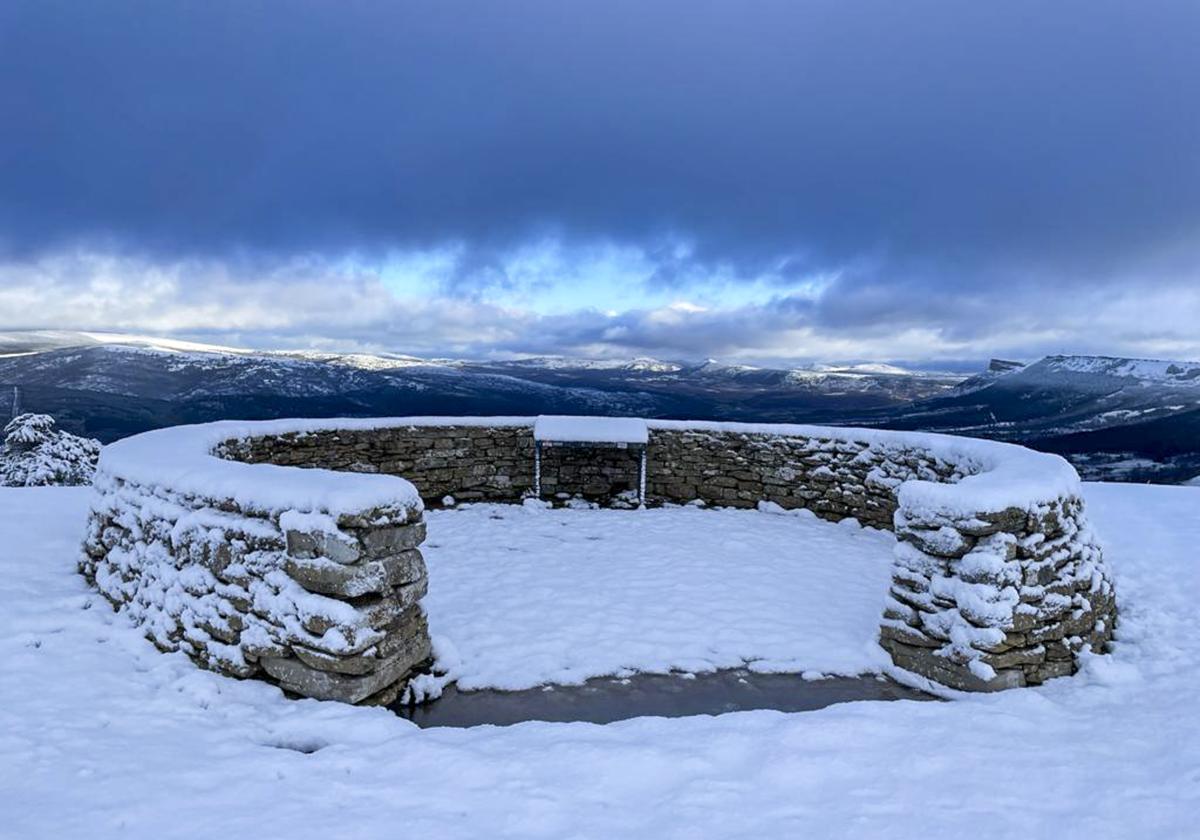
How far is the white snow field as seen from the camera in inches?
120

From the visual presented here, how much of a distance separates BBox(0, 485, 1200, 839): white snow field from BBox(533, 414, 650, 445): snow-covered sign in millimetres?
4364

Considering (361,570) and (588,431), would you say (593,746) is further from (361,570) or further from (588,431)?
(588,431)

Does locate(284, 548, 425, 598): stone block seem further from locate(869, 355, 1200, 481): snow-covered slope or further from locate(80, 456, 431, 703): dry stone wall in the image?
locate(869, 355, 1200, 481): snow-covered slope

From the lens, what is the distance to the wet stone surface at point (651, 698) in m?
4.38

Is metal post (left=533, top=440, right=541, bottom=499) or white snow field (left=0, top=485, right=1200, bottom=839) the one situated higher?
metal post (left=533, top=440, right=541, bottom=499)

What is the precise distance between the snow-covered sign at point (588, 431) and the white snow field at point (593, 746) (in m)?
4.36

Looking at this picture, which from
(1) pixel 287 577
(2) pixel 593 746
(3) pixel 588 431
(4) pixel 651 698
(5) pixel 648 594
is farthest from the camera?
(3) pixel 588 431

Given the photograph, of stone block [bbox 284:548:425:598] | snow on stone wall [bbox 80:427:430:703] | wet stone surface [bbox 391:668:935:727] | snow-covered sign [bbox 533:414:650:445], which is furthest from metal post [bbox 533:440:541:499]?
stone block [bbox 284:548:425:598]

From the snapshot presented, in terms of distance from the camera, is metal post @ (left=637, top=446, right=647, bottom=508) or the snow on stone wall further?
metal post @ (left=637, top=446, right=647, bottom=508)

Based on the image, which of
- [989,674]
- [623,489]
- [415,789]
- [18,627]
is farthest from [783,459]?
[18,627]

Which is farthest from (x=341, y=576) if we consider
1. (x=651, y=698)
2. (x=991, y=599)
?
(x=991, y=599)

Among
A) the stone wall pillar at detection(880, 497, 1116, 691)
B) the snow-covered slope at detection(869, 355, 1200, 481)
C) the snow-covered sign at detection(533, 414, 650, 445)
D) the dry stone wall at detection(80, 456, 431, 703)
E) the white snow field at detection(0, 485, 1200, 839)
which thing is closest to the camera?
the white snow field at detection(0, 485, 1200, 839)

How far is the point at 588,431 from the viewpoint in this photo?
422 inches

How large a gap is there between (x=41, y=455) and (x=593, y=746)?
70.1 feet
